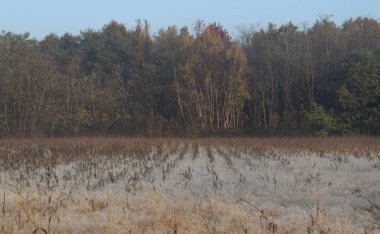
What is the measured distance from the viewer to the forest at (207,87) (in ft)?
101

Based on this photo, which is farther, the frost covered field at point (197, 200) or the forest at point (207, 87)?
the forest at point (207, 87)

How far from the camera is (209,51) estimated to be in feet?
116

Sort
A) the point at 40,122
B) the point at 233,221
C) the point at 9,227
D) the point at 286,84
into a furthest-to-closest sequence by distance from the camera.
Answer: the point at 286,84 → the point at 40,122 → the point at 233,221 → the point at 9,227

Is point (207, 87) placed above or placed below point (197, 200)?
above

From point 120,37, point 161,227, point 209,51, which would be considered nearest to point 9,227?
point 161,227

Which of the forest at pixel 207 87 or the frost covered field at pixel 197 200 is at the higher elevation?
the forest at pixel 207 87

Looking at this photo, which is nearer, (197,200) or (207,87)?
(197,200)

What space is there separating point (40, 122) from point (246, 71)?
1577cm

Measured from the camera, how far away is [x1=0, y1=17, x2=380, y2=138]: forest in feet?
101

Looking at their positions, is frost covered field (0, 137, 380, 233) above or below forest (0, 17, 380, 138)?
below

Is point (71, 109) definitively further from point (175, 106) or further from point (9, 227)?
point (9, 227)

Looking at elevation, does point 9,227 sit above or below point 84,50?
below

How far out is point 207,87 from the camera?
35406mm

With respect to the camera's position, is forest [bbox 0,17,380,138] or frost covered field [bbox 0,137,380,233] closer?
frost covered field [bbox 0,137,380,233]
